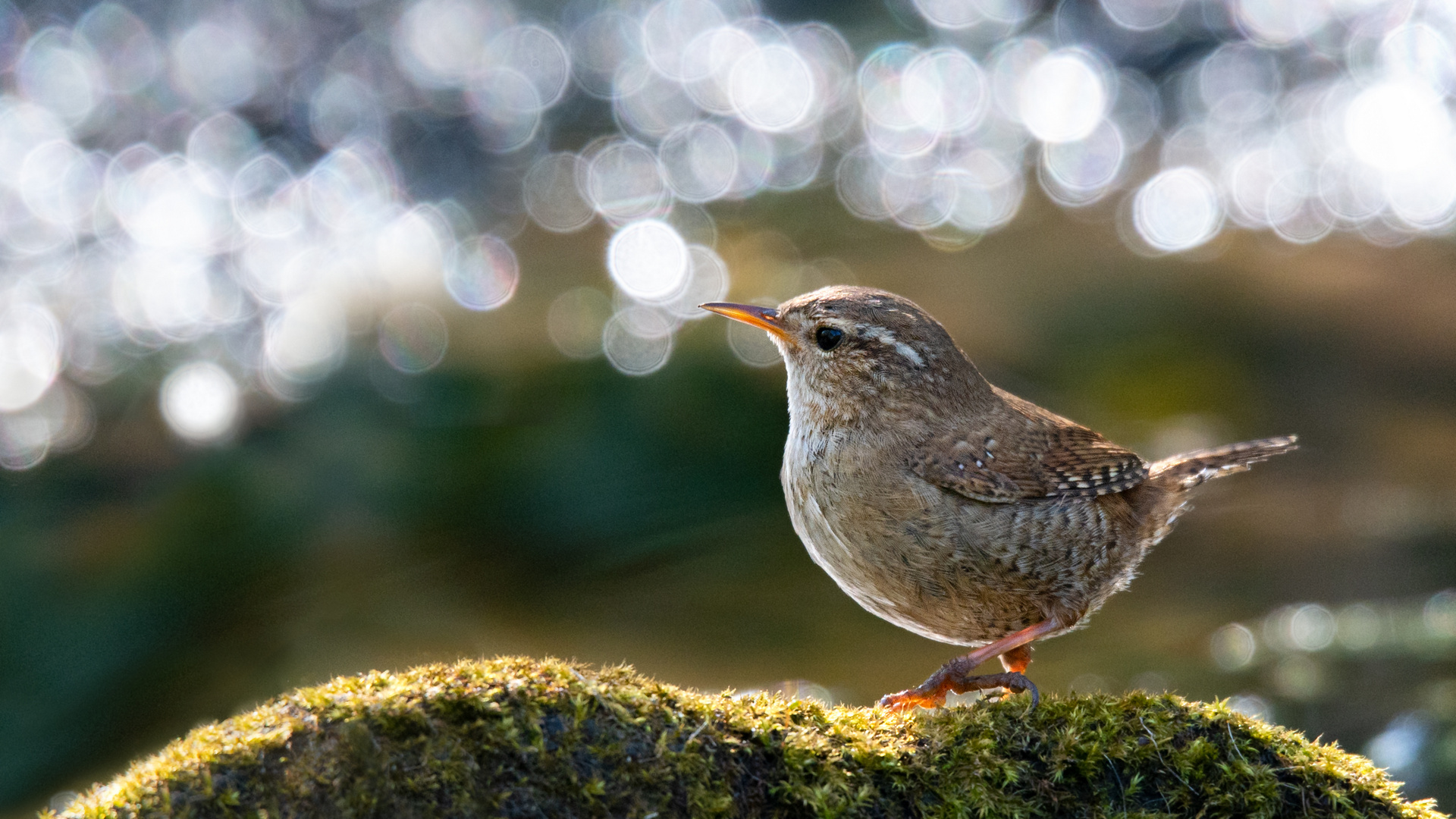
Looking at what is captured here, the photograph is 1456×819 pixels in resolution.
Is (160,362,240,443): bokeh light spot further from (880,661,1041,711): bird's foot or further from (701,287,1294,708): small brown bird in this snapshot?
(880,661,1041,711): bird's foot

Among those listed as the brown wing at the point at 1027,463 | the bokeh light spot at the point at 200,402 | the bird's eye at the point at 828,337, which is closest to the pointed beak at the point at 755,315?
the bird's eye at the point at 828,337

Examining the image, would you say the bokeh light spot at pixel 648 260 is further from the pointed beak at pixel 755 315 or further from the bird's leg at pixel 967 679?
the bird's leg at pixel 967 679

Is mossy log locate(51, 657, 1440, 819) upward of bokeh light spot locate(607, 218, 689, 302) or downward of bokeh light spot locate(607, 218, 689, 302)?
downward

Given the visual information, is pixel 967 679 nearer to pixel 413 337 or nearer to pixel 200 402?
pixel 413 337

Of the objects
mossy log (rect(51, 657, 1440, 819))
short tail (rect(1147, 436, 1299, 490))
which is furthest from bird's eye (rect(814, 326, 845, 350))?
mossy log (rect(51, 657, 1440, 819))

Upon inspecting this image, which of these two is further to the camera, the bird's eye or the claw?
the bird's eye

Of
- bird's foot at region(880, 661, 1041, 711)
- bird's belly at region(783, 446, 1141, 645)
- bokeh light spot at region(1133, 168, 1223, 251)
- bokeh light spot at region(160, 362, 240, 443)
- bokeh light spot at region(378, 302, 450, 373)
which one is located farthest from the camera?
bokeh light spot at region(1133, 168, 1223, 251)

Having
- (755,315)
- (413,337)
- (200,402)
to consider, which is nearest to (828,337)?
(755,315)

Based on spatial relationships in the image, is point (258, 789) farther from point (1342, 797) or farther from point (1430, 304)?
point (1430, 304)
